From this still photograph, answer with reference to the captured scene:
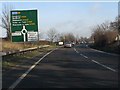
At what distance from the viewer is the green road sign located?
38.7 m

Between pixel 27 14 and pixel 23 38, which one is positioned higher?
pixel 27 14

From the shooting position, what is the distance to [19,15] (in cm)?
3909

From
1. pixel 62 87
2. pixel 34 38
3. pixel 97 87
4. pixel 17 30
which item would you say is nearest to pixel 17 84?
pixel 62 87

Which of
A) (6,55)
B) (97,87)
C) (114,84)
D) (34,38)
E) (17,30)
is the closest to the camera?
(97,87)

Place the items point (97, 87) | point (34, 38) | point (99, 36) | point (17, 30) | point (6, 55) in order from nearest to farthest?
point (97, 87) < point (6, 55) < point (17, 30) < point (34, 38) < point (99, 36)

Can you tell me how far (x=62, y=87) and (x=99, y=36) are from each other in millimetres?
70121

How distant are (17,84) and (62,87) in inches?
77.8

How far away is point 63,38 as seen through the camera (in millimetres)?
177375

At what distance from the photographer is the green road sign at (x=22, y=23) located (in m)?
38.7

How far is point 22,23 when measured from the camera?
39281mm

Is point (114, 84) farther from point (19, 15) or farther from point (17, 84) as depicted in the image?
point (19, 15)

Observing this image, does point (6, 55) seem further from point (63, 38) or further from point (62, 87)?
point (63, 38)

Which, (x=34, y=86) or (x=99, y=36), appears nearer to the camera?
(x=34, y=86)

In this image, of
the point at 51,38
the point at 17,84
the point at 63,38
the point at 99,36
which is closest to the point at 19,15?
the point at 17,84
